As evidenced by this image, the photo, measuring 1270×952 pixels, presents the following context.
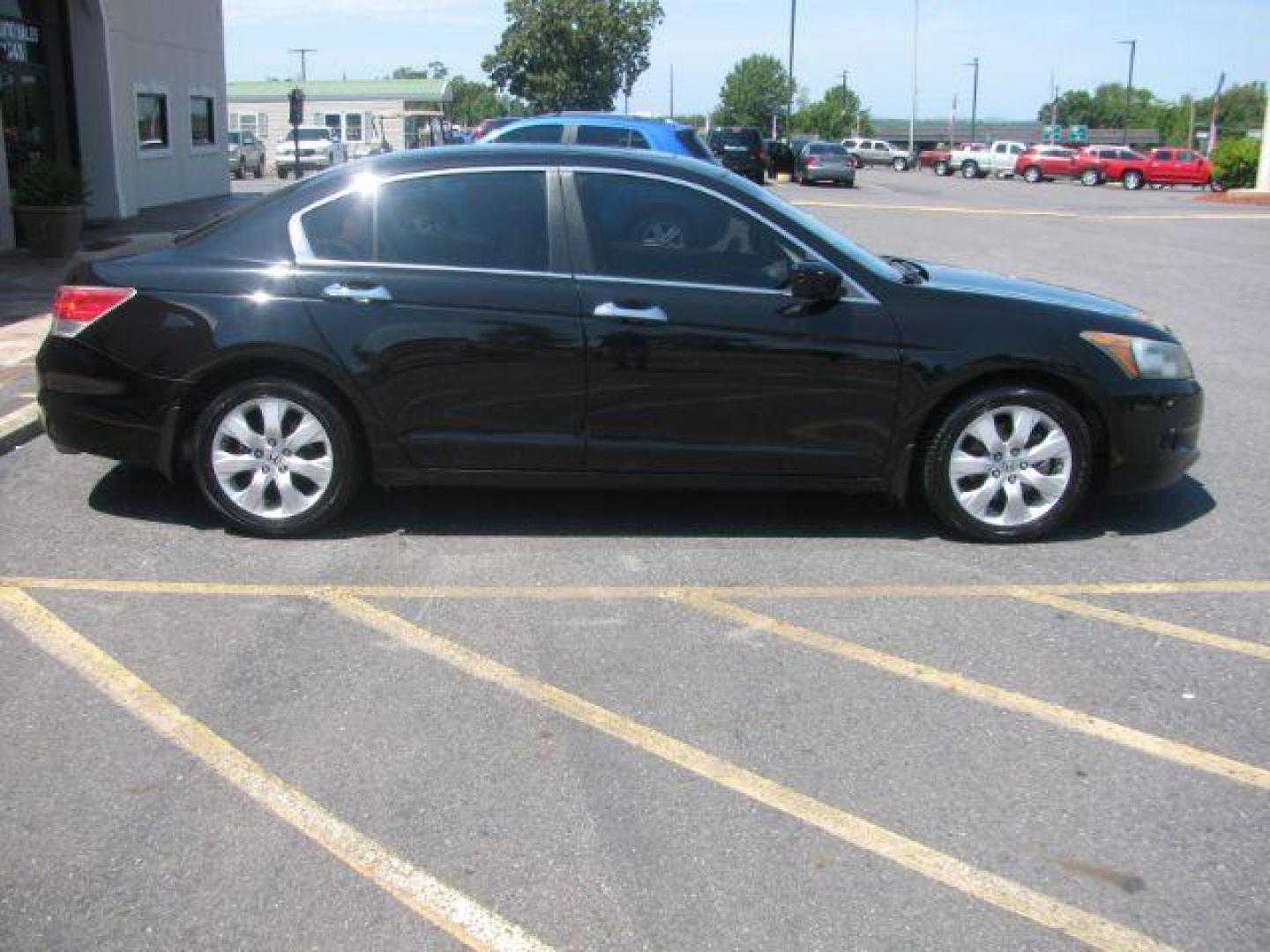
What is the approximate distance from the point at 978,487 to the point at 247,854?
3.63 metres

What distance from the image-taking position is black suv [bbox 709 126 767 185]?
116 feet

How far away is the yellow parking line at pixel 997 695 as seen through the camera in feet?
12.3

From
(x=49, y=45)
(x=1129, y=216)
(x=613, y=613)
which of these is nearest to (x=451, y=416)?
(x=613, y=613)

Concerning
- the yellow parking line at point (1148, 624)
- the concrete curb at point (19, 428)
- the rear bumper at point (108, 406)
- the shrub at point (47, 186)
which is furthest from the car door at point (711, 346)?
the shrub at point (47, 186)

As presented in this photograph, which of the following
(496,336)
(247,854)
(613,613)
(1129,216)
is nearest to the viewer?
(247,854)

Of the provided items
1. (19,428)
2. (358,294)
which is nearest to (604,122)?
(19,428)

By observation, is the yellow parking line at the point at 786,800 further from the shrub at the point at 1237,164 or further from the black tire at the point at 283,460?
the shrub at the point at 1237,164

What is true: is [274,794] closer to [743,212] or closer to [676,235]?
[676,235]

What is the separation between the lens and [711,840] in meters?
3.31

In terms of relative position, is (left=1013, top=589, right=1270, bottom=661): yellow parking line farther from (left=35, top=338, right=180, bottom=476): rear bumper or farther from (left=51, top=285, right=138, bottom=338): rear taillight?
(left=51, top=285, right=138, bottom=338): rear taillight

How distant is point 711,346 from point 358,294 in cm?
153

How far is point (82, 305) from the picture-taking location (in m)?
5.63

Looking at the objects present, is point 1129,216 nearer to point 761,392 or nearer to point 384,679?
point 761,392

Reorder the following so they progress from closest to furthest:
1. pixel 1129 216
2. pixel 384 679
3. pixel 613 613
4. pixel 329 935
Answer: pixel 329 935, pixel 384 679, pixel 613 613, pixel 1129 216
